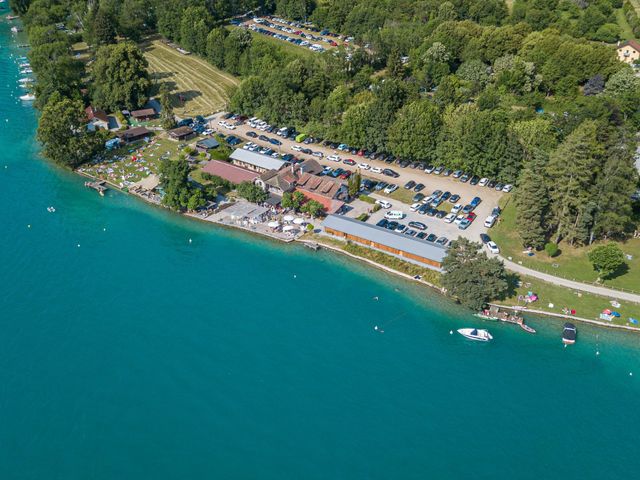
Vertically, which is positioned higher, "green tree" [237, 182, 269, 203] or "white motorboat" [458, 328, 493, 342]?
"green tree" [237, 182, 269, 203]

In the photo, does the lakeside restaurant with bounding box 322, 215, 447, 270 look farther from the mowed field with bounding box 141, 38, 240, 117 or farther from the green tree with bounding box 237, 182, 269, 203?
the mowed field with bounding box 141, 38, 240, 117

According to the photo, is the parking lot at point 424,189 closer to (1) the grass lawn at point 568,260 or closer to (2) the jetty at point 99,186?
(1) the grass lawn at point 568,260

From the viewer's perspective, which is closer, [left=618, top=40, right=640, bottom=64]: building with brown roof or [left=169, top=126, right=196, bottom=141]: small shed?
[left=169, top=126, right=196, bottom=141]: small shed

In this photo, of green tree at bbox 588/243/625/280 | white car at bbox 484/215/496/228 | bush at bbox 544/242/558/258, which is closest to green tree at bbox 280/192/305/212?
white car at bbox 484/215/496/228

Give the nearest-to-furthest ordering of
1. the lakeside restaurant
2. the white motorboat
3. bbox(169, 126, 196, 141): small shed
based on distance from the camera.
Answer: the white motorboat → the lakeside restaurant → bbox(169, 126, 196, 141): small shed

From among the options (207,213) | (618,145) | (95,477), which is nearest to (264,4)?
(207,213)

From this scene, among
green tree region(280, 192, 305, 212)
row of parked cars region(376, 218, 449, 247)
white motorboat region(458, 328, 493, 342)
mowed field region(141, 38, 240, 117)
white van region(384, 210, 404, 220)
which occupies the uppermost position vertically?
mowed field region(141, 38, 240, 117)
